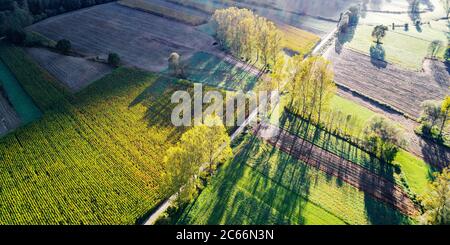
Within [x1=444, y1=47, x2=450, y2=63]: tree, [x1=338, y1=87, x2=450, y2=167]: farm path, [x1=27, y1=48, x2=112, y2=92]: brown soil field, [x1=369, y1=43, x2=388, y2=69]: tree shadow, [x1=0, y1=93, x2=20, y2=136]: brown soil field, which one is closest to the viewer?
[x1=338, y1=87, x2=450, y2=167]: farm path

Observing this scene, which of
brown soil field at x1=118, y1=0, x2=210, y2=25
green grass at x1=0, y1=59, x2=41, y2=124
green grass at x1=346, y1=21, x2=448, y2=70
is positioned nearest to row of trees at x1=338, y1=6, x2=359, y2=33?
green grass at x1=346, y1=21, x2=448, y2=70

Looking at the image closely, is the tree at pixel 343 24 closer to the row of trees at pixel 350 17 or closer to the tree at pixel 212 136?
the row of trees at pixel 350 17

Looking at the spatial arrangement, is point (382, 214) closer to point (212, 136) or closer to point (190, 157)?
point (212, 136)

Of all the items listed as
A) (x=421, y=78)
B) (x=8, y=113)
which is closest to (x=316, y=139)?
(x=421, y=78)

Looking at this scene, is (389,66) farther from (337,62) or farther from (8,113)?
(8,113)

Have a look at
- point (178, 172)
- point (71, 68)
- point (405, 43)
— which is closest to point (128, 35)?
point (71, 68)

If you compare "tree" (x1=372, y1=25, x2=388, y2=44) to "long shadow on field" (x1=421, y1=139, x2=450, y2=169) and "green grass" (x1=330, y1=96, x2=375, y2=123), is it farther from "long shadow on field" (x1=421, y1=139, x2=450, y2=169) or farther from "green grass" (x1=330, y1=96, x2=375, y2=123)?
"long shadow on field" (x1=421, y1=139, x2=450, y2=169)
